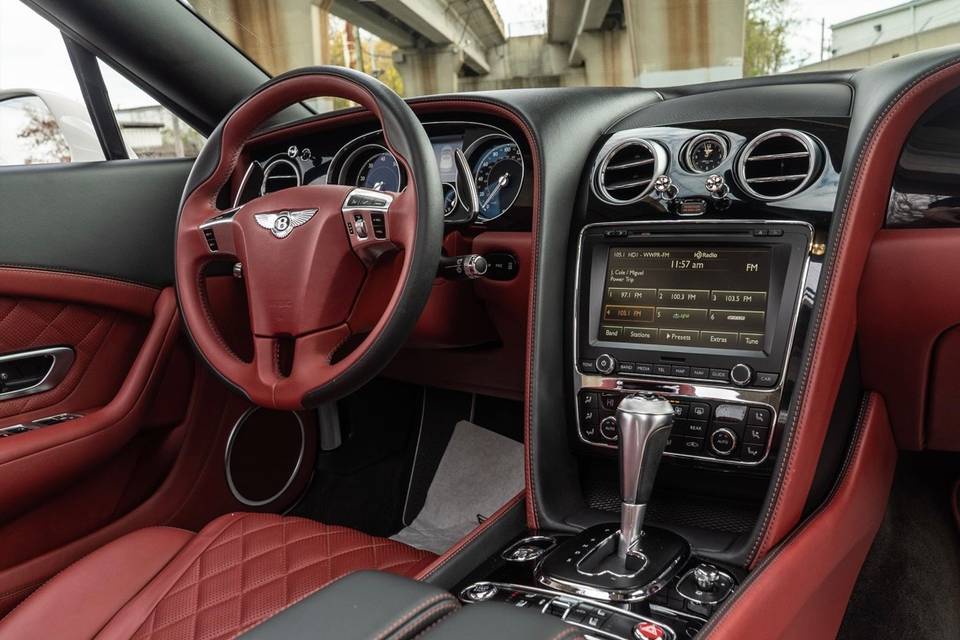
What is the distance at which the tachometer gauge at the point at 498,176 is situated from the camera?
151 cm

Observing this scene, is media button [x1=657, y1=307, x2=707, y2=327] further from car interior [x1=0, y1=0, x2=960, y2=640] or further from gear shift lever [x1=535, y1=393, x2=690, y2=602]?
gear shift lever [x1=535, y1=393, x2=690, y2=602]

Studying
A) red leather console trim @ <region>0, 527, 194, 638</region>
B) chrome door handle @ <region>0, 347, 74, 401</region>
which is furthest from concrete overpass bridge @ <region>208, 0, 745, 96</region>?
red leather console trim @ <region>0, 527, 194, 638</region>

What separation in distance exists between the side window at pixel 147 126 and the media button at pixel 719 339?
1.36 m

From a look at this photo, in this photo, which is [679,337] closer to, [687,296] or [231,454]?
[687,296]

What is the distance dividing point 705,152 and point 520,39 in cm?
185

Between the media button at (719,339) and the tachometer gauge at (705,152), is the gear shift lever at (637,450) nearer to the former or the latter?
the media button at (719,339)

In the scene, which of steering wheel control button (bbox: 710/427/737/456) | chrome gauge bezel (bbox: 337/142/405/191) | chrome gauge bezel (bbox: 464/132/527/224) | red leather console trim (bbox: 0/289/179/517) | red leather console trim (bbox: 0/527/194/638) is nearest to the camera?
red leather console trim (bbox: 0/527/194/638)

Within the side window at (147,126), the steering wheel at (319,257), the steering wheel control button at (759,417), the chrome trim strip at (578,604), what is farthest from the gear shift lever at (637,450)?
the side window at (147,126)

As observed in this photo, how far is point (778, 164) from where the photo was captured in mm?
1150

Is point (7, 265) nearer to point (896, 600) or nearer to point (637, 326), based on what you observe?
point (637, 326)

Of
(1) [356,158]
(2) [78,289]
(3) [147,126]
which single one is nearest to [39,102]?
(3) [147,126]

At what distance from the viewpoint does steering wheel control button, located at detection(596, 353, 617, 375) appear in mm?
1231

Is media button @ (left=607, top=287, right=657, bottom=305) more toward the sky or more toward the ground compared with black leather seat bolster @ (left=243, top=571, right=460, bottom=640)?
more toward the sky

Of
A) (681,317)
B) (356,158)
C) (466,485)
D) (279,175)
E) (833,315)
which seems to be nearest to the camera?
(833,315)
